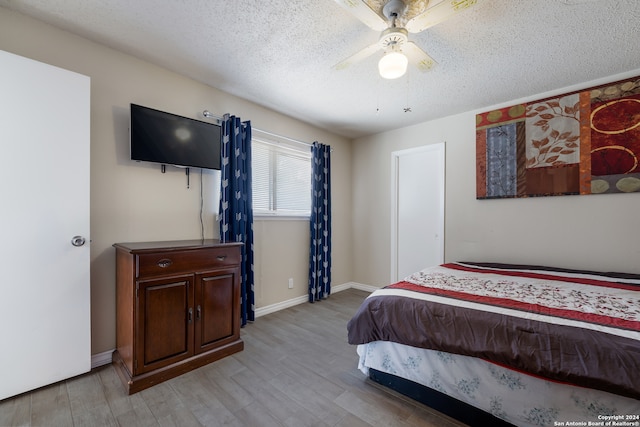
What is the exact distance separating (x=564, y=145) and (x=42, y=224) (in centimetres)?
442

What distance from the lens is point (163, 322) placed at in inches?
74.7

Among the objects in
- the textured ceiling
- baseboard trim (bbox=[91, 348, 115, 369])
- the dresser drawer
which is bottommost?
baseboard trim (bbox=[91, 348, 115, 369])

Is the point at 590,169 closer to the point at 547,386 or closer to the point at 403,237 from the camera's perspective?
the point at 403,237

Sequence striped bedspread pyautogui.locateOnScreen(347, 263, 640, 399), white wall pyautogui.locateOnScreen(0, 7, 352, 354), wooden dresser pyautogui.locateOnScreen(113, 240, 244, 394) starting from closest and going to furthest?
striped bedspread pyautogui.locateOnScreen(347, 263, 640, 399)
wooden dresser pyautogui.locateOnScreen(113, 240, 244, 394)
white wall pyautogui.locateOnScreen(0, 7, 352, 354)

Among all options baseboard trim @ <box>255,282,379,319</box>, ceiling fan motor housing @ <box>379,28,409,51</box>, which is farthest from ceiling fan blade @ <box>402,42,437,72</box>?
baseboard trim @ <box>255,282,379,319</box>

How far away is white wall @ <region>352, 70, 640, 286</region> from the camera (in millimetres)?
2486

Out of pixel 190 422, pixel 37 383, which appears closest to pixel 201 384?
pixel 190 422

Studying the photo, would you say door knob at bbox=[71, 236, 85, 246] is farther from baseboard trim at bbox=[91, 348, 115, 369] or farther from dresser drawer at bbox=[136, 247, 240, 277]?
baseboard trim at bbox=[91, 348, 115, 369]

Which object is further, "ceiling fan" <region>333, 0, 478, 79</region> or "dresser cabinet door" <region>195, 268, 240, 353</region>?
"dresser cabinet door" <region>195, 268, 240, 353</region>

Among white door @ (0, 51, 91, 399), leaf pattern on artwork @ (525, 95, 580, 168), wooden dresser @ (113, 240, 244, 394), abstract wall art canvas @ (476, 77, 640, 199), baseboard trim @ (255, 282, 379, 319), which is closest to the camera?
white door @ (0, 51, 91, 399)

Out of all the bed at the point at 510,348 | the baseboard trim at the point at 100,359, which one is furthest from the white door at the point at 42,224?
the bed at the point at 510,348

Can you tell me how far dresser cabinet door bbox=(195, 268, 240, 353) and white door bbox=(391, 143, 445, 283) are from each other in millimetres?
2473

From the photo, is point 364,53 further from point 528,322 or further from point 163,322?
point 163,322

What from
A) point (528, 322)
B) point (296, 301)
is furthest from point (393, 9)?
point (296, 301)
